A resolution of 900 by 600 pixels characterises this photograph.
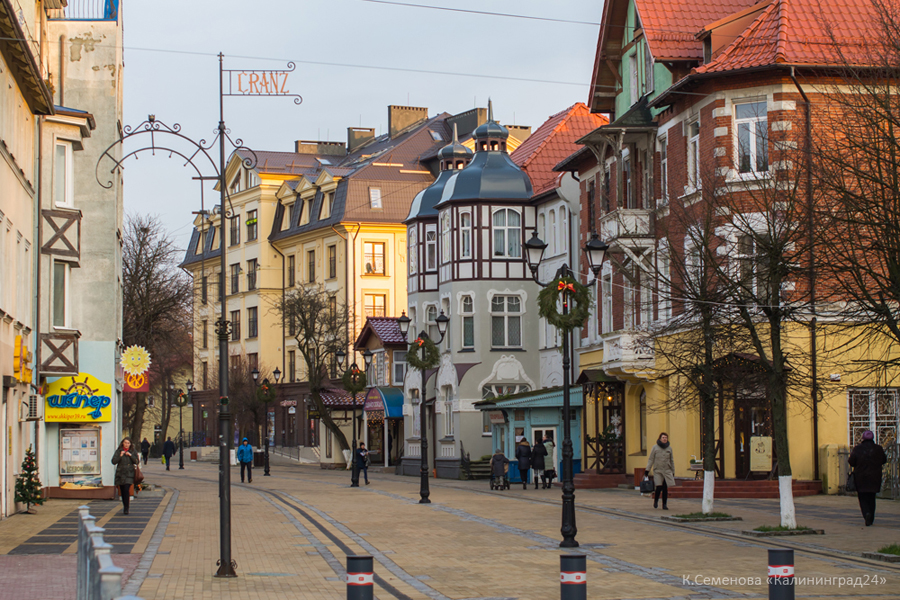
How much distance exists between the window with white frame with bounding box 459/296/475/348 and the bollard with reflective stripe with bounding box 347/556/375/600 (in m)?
40.9

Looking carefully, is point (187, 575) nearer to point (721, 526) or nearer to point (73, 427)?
point (721, 526)

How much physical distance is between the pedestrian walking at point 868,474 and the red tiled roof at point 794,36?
11846 millimetres

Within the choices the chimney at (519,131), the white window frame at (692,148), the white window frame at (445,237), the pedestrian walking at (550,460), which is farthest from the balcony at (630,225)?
the chimney at (519,131)

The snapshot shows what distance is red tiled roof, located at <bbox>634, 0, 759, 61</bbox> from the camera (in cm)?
3412

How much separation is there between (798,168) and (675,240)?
1224cm

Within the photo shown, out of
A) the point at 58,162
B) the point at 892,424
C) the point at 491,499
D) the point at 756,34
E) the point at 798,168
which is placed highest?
the point at 756,34

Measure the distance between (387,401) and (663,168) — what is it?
26.1 meters

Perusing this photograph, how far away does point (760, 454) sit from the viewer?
3109 cm

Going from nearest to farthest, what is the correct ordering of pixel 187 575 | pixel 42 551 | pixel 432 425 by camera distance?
pixel 187 575 → pixel 42 551 → pixel 432 425

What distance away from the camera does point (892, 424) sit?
3048 centimetres

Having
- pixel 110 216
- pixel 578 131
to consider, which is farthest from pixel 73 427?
pixel 578 131

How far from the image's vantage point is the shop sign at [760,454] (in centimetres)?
3106

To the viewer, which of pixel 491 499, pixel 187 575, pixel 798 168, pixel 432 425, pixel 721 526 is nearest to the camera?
pixel 187 575

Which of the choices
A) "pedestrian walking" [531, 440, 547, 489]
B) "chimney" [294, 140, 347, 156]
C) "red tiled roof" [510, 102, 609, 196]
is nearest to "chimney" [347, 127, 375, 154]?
"chimney" [294, 140, 347, 156]
